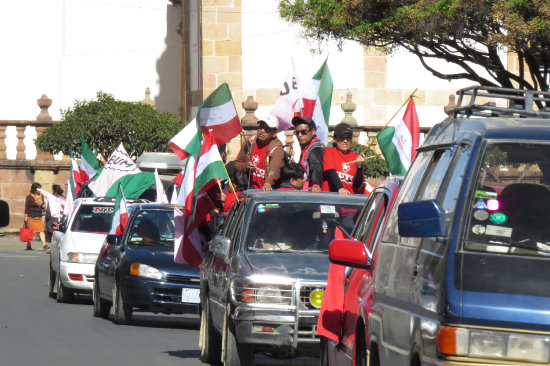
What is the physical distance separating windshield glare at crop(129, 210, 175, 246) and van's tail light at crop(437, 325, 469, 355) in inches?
495

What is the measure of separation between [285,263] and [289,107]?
7752mm

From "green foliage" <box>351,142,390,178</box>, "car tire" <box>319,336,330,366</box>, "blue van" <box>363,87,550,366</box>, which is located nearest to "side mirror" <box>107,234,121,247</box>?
A: "car tire" <box>319,336,330,366</box>

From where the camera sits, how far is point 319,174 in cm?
1480

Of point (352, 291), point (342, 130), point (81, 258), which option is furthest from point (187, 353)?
point (81, 258)

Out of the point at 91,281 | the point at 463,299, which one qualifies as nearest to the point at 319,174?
the point at 91,281

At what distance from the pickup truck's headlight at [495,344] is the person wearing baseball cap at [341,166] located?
362 inches

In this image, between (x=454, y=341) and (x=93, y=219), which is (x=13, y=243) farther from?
(x=454, y=341)

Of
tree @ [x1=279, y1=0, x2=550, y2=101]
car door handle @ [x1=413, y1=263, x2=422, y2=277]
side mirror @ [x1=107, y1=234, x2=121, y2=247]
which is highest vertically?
tree @ [x1=279, y1=0, x2=550, y2=101]

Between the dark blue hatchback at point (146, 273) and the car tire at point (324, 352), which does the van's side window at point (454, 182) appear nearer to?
the car tire at point (324, 352)

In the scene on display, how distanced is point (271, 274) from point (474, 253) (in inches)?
234

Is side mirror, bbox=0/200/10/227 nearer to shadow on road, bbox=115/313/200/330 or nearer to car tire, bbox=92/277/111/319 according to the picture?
shadow on road, bbox=115/313/200/330

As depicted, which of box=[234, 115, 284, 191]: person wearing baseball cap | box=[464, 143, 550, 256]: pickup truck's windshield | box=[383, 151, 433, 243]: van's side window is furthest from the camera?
box=[234, 115, 284, 191]: person wearing baseball cap

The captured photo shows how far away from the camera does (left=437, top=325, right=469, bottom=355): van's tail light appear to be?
537 centimetres

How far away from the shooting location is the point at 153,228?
18.3 m
